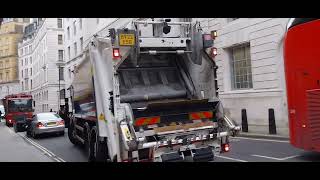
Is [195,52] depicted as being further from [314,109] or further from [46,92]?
[46,92]

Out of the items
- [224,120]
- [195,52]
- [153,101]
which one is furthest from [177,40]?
[224,120]

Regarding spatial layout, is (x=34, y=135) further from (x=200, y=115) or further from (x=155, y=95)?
(x=200, y=115)

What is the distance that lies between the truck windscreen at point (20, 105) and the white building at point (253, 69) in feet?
59.7

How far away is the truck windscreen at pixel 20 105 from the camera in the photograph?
114ft

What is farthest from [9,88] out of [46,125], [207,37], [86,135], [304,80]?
[304,80]

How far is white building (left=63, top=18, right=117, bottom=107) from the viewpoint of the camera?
43.3 m

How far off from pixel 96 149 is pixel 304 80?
500 cm

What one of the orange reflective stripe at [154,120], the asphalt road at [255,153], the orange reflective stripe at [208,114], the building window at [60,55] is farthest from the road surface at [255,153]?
the building window at [60,55]

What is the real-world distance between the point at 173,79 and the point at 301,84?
9.57 ft

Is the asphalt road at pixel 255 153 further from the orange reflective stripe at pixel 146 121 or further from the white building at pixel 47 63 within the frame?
the white building at pixel 47 63

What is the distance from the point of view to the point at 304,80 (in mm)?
9344

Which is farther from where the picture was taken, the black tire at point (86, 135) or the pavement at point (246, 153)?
the black tire at point (86, 135)

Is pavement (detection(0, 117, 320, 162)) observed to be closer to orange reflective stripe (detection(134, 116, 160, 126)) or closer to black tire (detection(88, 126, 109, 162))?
black tire (detection(88, 126, 109, 162))

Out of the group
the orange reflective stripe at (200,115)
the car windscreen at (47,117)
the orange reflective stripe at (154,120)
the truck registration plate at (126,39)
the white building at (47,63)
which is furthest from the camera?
the white building at (47,63)
